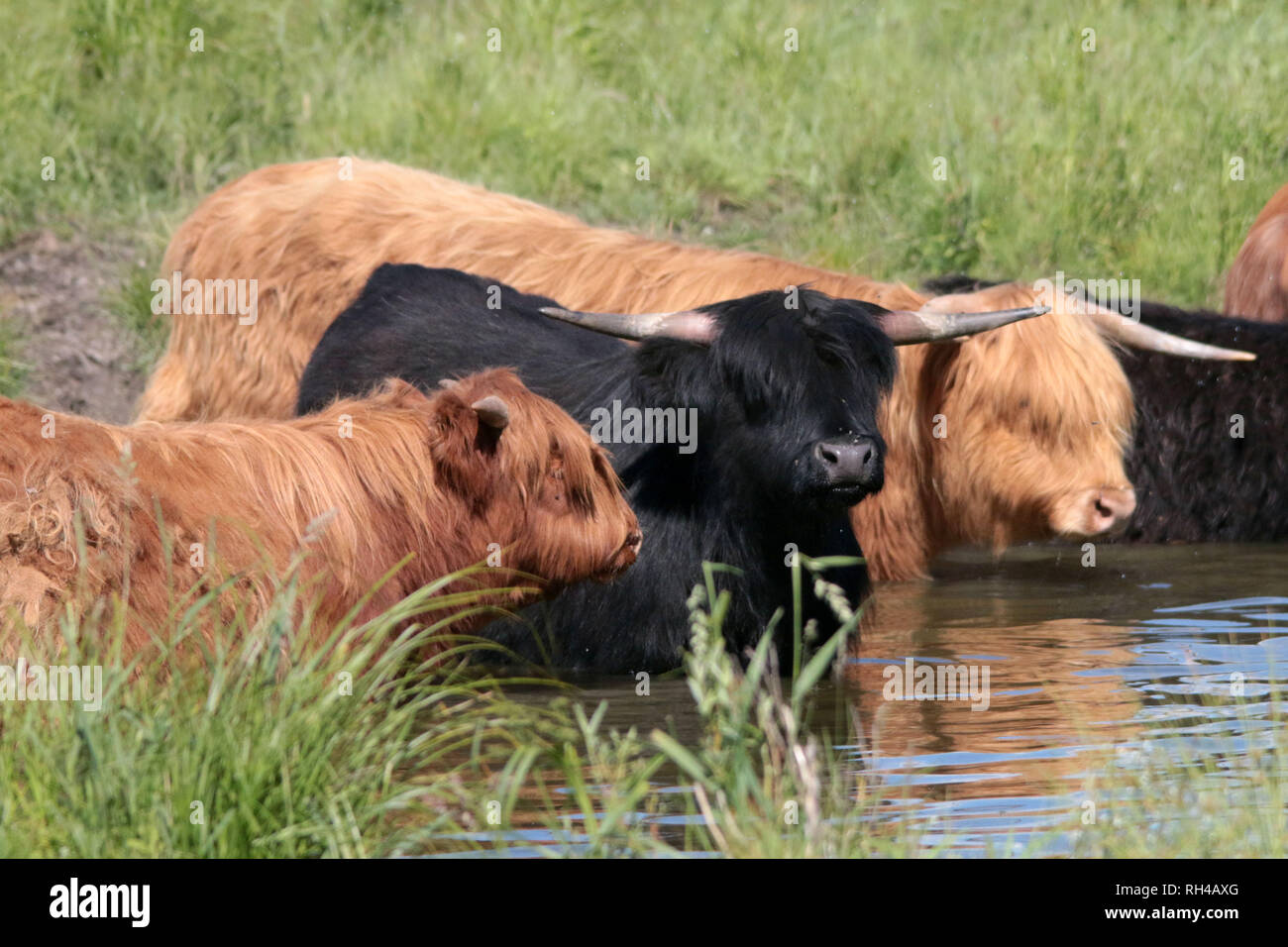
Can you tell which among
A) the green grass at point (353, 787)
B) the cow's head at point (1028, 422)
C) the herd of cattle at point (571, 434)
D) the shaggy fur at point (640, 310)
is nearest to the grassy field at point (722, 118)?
the shaggy fur at point (640, 310)

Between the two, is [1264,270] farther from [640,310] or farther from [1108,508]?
[640,310]

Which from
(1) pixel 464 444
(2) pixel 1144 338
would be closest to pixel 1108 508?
(2) pixel 1144 338

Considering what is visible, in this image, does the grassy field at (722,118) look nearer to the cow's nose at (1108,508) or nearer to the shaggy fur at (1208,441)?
the shaggy fur at (1208,441)

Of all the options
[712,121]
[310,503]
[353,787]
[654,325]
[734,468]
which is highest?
[712,121]

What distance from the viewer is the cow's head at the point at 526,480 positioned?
538 centimetres

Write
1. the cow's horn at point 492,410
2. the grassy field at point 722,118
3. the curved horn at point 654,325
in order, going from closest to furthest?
the cow's horn at point 492,410 → the curved horn at point 654,325 → the grassy field at point 722,118

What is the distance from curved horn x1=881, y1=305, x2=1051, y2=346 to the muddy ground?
4.64 meters

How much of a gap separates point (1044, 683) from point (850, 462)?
3.75 ft

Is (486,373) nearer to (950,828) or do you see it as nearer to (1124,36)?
(950,828)

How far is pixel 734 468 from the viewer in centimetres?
613

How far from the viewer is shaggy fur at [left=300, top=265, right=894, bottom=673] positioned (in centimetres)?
590

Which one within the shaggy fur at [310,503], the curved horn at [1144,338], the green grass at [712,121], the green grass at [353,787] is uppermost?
the green grass at [712,121]
